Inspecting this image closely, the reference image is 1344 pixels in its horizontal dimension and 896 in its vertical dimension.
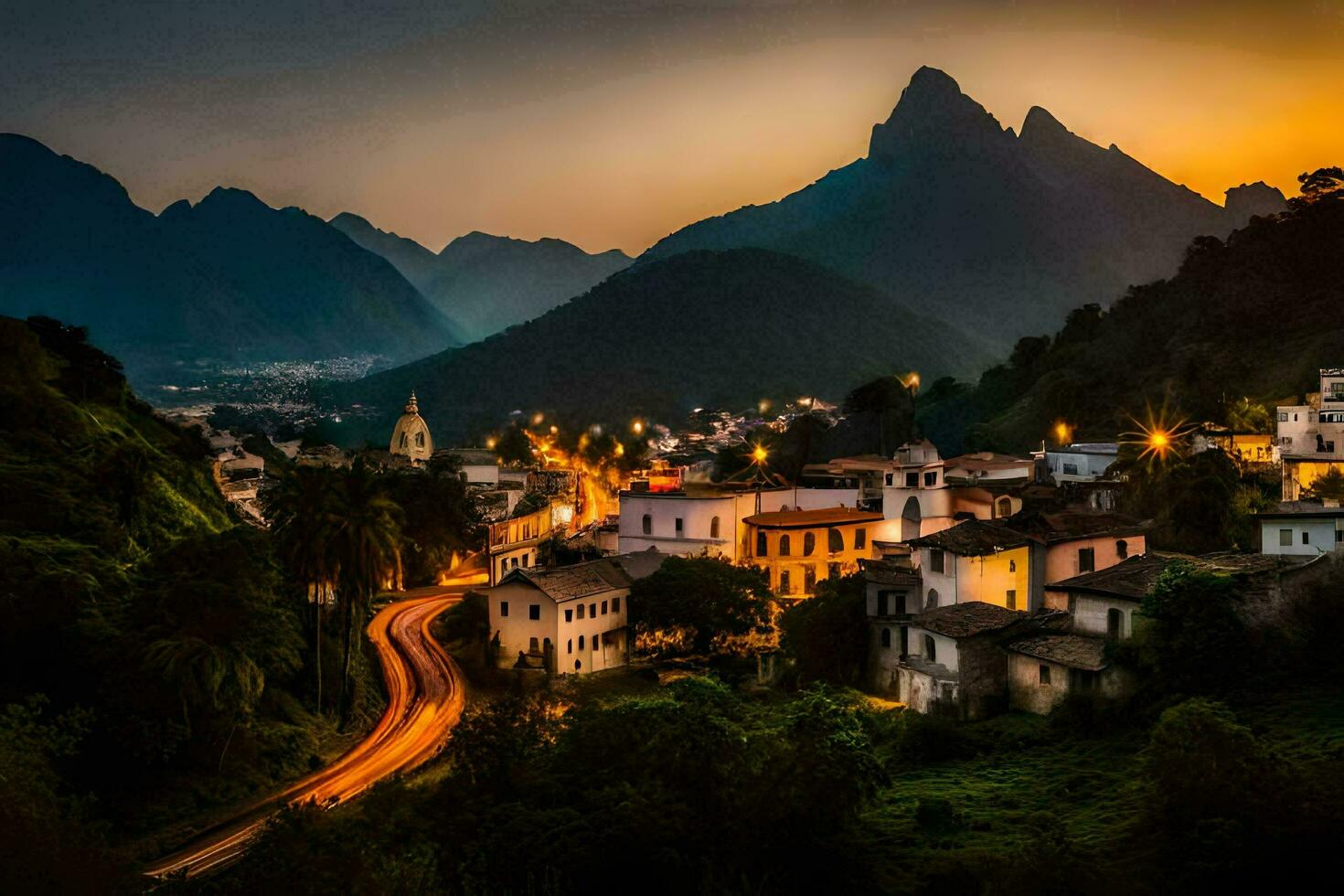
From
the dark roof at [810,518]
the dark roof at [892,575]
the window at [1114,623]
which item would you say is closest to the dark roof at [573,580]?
the dark roof at [810,518]

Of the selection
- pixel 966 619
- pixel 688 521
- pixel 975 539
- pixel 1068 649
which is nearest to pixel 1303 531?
pixel 1068 649

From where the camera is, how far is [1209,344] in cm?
8625

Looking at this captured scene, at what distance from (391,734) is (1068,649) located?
20092mm

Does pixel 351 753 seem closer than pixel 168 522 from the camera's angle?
Yes

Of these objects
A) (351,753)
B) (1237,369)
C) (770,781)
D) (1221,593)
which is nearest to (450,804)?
(770,781)

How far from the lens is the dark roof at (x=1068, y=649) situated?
1371 inches

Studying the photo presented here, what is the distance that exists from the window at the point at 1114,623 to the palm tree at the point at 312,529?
75.2ft

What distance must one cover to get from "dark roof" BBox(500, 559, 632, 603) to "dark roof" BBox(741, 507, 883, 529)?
896 centimetres

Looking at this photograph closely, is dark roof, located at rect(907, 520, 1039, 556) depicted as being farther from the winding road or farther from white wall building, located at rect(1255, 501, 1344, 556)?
the winding road

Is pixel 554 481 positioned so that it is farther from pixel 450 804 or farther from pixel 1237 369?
pixel 450 804

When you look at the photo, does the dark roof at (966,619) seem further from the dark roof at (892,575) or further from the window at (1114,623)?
the dark roof at (892,575)

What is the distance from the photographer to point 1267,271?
92.6 metres

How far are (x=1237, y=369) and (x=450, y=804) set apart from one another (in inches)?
2496

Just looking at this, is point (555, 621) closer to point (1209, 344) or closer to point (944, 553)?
point (944, 553)
